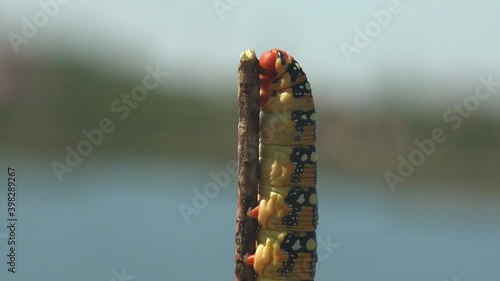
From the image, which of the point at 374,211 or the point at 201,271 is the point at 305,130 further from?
the point at 374,211

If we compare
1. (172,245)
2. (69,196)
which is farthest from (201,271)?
(69,196)

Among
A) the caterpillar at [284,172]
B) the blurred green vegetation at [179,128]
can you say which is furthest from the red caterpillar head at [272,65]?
the blurred green vegetation at [179,128]

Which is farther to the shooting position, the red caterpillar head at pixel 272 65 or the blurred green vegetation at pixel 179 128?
the blurred green vegetation at pixel 179 128

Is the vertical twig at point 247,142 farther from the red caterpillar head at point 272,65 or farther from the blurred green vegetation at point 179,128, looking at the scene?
the blurred green vegetation at point 179,128

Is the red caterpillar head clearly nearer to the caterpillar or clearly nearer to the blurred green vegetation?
the caterpillar

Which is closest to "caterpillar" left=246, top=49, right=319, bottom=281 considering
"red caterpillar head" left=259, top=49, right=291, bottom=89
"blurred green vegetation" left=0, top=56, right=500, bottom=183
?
"red caterpillar head" left=259, top=49, right=291, bottom=89

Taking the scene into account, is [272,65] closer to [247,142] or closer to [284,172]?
[247,142]

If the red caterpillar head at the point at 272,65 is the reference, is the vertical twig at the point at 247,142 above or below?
below
